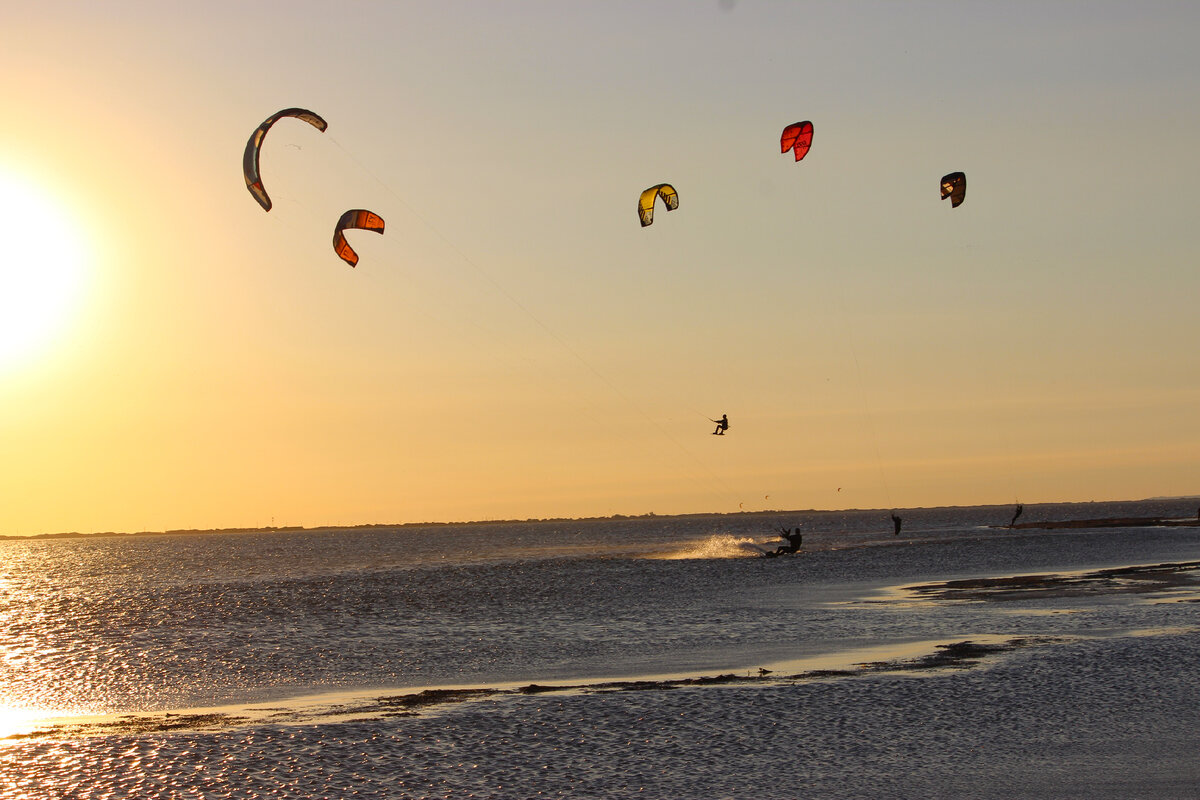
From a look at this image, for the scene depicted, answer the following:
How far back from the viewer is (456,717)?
18766mm

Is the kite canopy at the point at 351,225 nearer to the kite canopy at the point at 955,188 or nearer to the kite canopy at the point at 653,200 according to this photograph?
the kite canopy at the point at 653,200

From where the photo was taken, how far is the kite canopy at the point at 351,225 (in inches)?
1254

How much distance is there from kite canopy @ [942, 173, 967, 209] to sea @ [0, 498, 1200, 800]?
12.2m

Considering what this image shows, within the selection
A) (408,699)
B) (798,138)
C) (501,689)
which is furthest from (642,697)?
(798,138)

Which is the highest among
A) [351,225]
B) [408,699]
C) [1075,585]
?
[351,225]

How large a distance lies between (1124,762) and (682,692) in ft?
25.4

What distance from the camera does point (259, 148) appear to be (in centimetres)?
3123

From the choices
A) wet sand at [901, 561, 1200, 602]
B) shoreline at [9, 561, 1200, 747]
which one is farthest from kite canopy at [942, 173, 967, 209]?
shoreline at [9, 561, 1200, 747]

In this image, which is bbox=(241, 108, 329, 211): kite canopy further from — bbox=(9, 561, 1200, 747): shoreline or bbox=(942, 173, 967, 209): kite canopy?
bbox=(942, 173, 967, 209): kite canopy

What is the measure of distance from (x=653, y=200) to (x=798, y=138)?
469 cm

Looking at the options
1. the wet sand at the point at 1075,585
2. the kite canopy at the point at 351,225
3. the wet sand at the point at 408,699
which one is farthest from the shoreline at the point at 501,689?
the kite canopy at the point at 351,225

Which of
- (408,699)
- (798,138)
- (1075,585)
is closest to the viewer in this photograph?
(408,699)

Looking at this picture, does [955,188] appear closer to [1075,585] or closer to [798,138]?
[798,138]

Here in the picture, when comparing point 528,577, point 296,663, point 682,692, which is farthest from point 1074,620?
point 528,577
